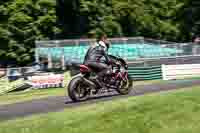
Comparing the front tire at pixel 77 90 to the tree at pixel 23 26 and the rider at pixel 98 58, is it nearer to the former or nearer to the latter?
the rider at pixel 98 58

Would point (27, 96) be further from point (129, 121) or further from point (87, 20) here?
point (87, 20)

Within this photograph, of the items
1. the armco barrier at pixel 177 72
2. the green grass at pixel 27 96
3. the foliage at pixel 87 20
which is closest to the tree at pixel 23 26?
the foliage at pixel 87 20

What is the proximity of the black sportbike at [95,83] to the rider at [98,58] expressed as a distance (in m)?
0.15

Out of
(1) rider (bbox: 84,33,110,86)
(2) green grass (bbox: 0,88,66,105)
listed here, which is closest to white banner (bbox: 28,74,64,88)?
(2) green grass (bbox: 0,88,66,105)

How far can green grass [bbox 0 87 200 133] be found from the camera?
7.74m

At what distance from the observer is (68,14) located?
40594 mm

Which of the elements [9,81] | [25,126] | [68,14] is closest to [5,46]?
[68,14]

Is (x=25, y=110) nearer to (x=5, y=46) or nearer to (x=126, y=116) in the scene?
(x=126, y=116)

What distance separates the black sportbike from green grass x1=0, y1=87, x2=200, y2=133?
3659 millimetres

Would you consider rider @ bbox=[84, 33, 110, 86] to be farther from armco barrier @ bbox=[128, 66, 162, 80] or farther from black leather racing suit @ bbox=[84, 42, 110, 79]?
armco barrier @ bbox=[128, 66, 162, 80]

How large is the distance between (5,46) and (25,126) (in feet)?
A: 89.9

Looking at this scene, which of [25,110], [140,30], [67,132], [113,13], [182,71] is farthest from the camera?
[140,30]

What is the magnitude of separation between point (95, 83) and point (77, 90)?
668 mm

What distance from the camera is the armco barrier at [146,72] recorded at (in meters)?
22.0
